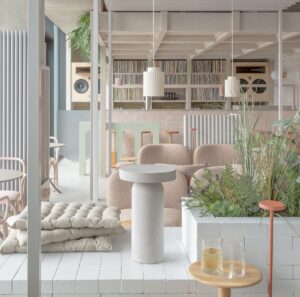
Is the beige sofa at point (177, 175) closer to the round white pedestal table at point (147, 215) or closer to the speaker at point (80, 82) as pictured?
the round white pedestal table at point (147, 215)

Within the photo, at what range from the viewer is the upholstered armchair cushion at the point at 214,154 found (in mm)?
6062

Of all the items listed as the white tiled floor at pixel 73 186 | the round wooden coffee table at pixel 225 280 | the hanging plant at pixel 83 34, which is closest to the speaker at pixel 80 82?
the hanging plant at pixel 83 34

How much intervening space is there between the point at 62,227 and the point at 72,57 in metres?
13.2

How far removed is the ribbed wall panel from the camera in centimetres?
705

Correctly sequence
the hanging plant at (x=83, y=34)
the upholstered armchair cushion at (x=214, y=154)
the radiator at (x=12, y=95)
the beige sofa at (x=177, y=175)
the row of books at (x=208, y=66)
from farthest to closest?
1. the row of books at (x=208, y=66)
2. the hanging plant at (x=83, y=34)
3. the radiator at (x=12, y=95)
4. the upholstered armchair cushion at (x=214, y=154)
5. the beige sofa at (x=177, y=175)

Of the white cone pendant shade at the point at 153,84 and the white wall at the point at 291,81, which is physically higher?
the white wall at the point at 291,81

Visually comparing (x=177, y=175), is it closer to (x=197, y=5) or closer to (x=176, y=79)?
(x=197, y=5)

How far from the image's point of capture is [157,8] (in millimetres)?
8125

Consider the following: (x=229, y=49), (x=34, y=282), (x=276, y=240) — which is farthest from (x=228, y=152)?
(x=229, y=49)

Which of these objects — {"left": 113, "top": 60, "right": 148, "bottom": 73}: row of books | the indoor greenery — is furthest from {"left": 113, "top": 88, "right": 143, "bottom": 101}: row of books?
the indoor greenery

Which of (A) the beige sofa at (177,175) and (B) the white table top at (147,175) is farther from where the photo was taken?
(A) the beige sofa at (177,175)

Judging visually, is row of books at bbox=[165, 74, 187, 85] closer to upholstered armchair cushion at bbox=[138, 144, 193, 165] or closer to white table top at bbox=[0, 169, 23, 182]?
upholstered armchair cushion at bbox=[138, 144, 193, 165]

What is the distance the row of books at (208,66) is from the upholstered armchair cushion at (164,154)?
30.8 feet

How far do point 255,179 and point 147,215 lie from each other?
0.58 meters
